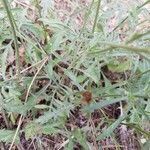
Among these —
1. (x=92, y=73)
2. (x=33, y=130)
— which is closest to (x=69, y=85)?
(x=92, y=73)

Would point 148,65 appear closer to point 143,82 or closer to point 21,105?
point 143,82

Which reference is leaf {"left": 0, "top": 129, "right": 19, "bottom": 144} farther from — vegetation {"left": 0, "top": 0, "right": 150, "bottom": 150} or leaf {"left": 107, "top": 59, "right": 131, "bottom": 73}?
leaf {"left": 107, "top": 59, "right": 131, "bottom": 73}

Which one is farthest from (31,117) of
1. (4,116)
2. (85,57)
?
(85,57)

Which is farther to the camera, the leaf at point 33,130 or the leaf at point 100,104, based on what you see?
the leaf at point 33,130

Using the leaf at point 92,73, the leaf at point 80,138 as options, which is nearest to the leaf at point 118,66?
the leaf at point 92,73

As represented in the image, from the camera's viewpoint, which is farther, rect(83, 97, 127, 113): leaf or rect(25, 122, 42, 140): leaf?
rect(25, 122, 42, 140): leaf

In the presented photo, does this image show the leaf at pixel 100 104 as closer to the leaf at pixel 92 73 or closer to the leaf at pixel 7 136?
the leaf at pixel 92 73

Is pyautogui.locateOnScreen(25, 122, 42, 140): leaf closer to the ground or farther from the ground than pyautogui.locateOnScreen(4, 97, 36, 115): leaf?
closer to the ground

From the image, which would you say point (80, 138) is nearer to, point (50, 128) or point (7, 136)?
point (50, 128)

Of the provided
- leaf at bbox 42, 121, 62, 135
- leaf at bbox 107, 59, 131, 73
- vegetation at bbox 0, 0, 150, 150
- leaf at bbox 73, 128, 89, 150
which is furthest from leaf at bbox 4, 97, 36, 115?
leaf at bbox 107, 59, 131, 73

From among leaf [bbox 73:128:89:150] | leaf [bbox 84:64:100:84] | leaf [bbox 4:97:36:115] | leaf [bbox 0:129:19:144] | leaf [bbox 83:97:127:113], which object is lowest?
leaf [bbox 73:128:89:150]
